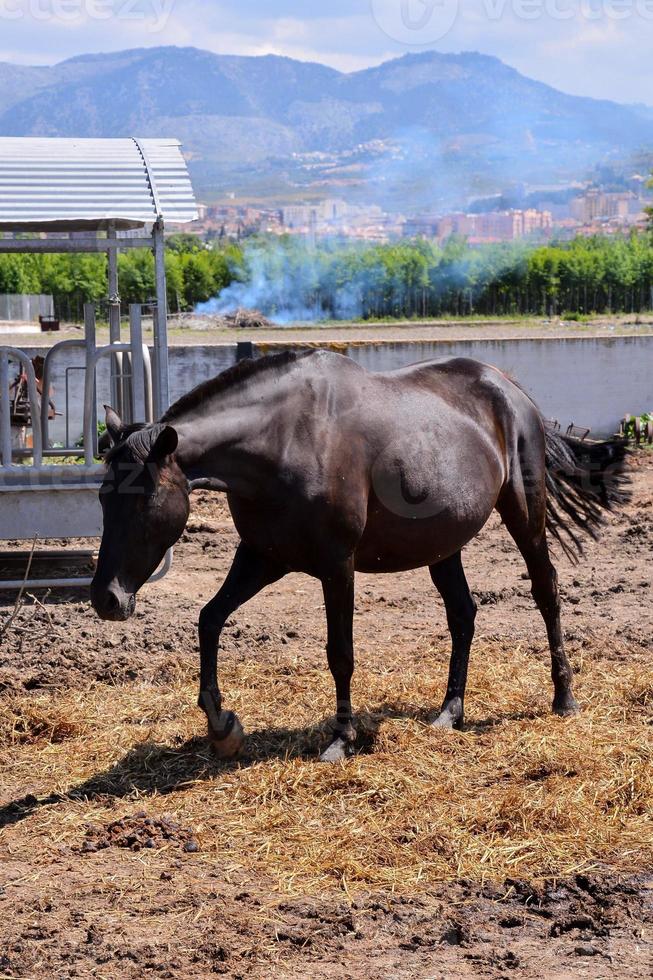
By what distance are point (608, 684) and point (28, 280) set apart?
3519 centimetres

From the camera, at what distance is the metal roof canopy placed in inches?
293

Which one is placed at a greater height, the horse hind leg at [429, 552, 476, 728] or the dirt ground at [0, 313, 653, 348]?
the dirt ground at [0, 313, 653, 348]

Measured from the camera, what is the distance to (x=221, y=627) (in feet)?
17.0

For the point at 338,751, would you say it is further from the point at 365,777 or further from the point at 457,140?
the point at 457,140

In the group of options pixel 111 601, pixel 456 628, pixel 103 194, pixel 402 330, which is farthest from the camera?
pixel 402 330

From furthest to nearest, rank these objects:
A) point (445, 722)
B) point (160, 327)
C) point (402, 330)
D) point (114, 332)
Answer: point (402, 330), point (114, 332), point (160, 327), point (445, 722)

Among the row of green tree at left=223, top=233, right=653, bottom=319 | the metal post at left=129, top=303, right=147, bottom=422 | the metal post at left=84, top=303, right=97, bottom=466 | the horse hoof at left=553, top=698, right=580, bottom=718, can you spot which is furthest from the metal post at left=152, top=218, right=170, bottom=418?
the row of green tree at left=223, top=233, right=653, bottom=319

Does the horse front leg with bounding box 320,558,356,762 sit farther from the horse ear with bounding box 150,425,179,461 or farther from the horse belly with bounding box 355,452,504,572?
the horse ear with bounding box 150,425,179,461

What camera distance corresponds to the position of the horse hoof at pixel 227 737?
5.10 m

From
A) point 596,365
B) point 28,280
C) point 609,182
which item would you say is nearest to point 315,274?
point 28,280

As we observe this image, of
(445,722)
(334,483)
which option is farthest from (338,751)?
(334,483)

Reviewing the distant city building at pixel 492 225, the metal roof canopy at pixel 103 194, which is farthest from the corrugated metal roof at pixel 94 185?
the distant city building at pixel 492 225

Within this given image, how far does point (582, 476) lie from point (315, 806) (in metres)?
2.62

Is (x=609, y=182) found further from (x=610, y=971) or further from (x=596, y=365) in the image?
(x=610, y=971)
